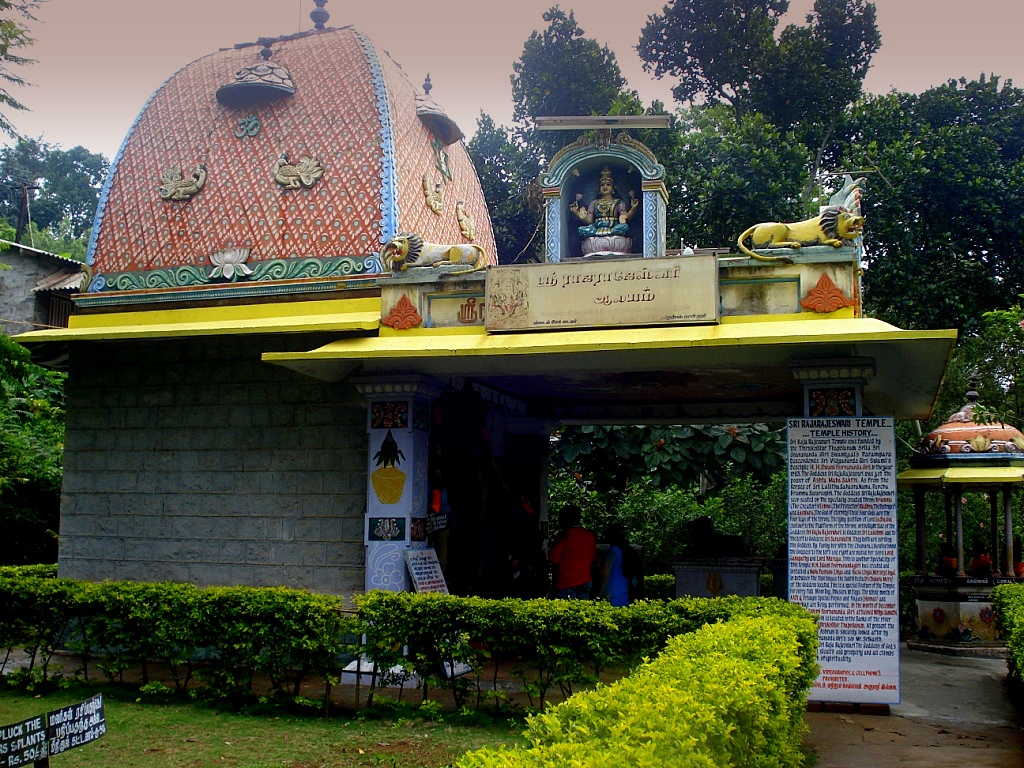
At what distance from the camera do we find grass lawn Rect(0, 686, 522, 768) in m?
7.01

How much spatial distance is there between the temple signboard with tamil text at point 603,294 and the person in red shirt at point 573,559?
290 centimetres

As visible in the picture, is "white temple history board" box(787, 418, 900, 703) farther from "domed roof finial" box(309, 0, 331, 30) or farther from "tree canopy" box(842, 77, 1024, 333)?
"tree canopy" box(842, 77, 1024, 333)

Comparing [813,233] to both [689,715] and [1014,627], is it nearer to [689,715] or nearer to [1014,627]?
[1014,627]

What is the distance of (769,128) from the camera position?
18.7m

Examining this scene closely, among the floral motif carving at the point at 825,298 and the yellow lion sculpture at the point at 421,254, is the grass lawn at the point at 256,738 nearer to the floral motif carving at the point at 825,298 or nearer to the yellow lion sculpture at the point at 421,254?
the yellow lion sculpture at the point at 421,254

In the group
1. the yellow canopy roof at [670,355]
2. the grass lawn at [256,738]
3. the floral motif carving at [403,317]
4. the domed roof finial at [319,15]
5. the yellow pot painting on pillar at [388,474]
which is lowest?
the grass lawn at [256,738]

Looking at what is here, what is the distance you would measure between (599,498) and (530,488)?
6300 mm

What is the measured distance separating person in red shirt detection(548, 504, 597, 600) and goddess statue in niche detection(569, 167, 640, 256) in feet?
10.2

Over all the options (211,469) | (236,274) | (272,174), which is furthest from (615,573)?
(272,174)

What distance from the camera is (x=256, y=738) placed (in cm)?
770

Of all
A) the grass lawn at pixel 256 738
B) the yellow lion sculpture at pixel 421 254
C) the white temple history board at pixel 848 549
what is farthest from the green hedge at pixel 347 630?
the yellow lion sculpture at pixel 421 254

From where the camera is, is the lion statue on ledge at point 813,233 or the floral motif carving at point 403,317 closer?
the lion statue on ledge at point 813,233

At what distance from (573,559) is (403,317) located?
11.4ft

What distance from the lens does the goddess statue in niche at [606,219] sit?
34.7 feet
